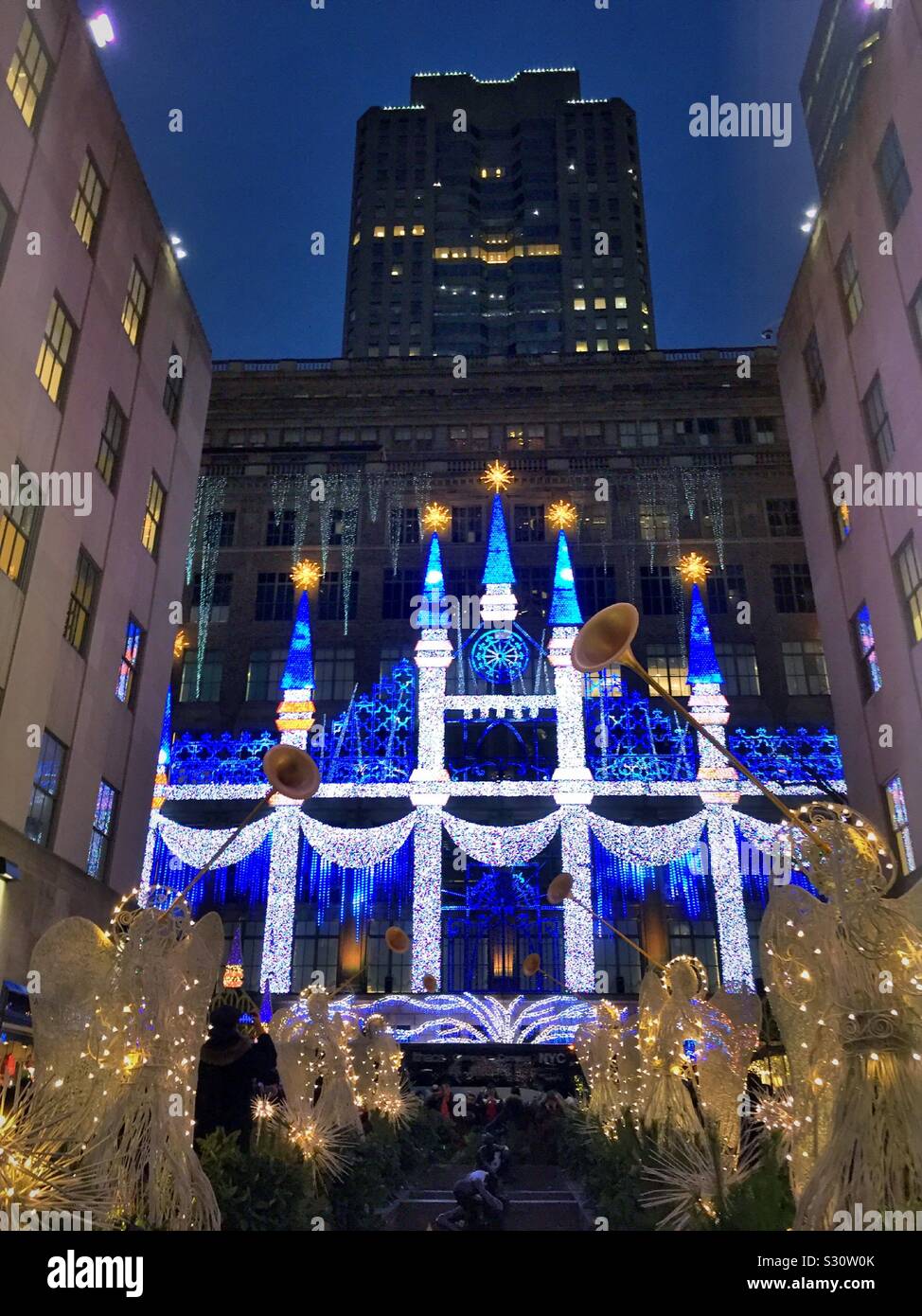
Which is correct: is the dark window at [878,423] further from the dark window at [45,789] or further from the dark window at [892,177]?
the dark window at [45,789]

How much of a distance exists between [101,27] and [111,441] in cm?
868

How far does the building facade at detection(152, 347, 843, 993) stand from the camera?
35.0 m

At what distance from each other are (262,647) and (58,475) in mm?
26733

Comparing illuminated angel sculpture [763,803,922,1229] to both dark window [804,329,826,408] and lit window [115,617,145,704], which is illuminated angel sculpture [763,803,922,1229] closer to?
lit window [115,617,145,704]

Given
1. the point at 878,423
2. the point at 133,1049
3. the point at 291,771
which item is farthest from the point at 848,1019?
the point at 878,423

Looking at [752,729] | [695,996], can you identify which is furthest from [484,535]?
[695,996]

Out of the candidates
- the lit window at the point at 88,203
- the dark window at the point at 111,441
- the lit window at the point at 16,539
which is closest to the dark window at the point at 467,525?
the dark window at the point at 111,441

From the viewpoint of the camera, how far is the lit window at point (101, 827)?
22812 millimetres

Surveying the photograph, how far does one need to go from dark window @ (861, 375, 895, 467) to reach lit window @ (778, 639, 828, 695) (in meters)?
21.0

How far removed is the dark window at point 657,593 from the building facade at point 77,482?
24.9m

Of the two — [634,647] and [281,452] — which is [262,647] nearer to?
[281,452]

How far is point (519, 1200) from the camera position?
17.1 metres

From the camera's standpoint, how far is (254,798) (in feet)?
123

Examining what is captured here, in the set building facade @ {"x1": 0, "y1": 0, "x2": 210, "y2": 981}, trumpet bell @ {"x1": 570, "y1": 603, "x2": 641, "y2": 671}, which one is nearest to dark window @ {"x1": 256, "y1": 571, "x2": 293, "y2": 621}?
building facade @ {"x1": 0, "y1": 0, "x2": 210, "y2": 981}
